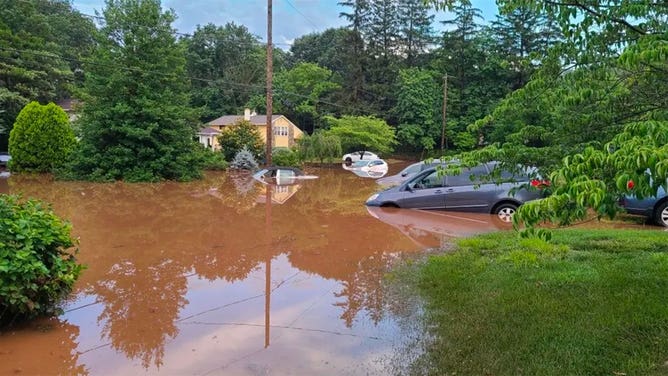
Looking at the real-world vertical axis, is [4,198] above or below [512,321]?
above

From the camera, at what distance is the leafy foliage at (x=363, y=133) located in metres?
42.5

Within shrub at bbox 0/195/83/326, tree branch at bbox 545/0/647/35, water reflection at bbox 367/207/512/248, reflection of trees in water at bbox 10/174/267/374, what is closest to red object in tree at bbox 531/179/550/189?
tree branch at bbox 545/0/647/35

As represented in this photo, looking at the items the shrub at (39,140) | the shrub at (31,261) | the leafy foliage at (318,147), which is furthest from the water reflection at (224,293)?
the leafy foliage at (318,147)

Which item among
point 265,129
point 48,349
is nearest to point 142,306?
point 48,349

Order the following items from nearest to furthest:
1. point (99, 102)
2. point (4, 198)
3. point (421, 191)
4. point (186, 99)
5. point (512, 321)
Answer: point (512, 321) → point (4, 198) → point (421, 191) → point (99, 102) → point (186, 99)

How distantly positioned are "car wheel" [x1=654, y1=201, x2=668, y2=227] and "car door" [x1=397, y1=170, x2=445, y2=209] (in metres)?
5.05

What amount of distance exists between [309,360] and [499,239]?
5921 mm

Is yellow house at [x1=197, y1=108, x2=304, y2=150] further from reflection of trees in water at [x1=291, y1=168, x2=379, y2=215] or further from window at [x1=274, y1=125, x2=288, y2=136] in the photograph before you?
reflection of trees in water at [x1=291, y1=168, x2=379, y2=215]

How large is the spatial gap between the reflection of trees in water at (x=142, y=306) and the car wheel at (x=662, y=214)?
10578 mm

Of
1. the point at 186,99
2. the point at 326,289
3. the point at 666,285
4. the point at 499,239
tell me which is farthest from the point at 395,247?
the point at 186,99

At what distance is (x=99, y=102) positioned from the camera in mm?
23531

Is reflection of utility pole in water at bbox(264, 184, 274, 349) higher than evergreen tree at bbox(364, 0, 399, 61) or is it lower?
lower

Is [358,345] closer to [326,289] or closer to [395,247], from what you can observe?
[326,289]

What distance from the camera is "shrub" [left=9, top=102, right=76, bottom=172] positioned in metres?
23.9
